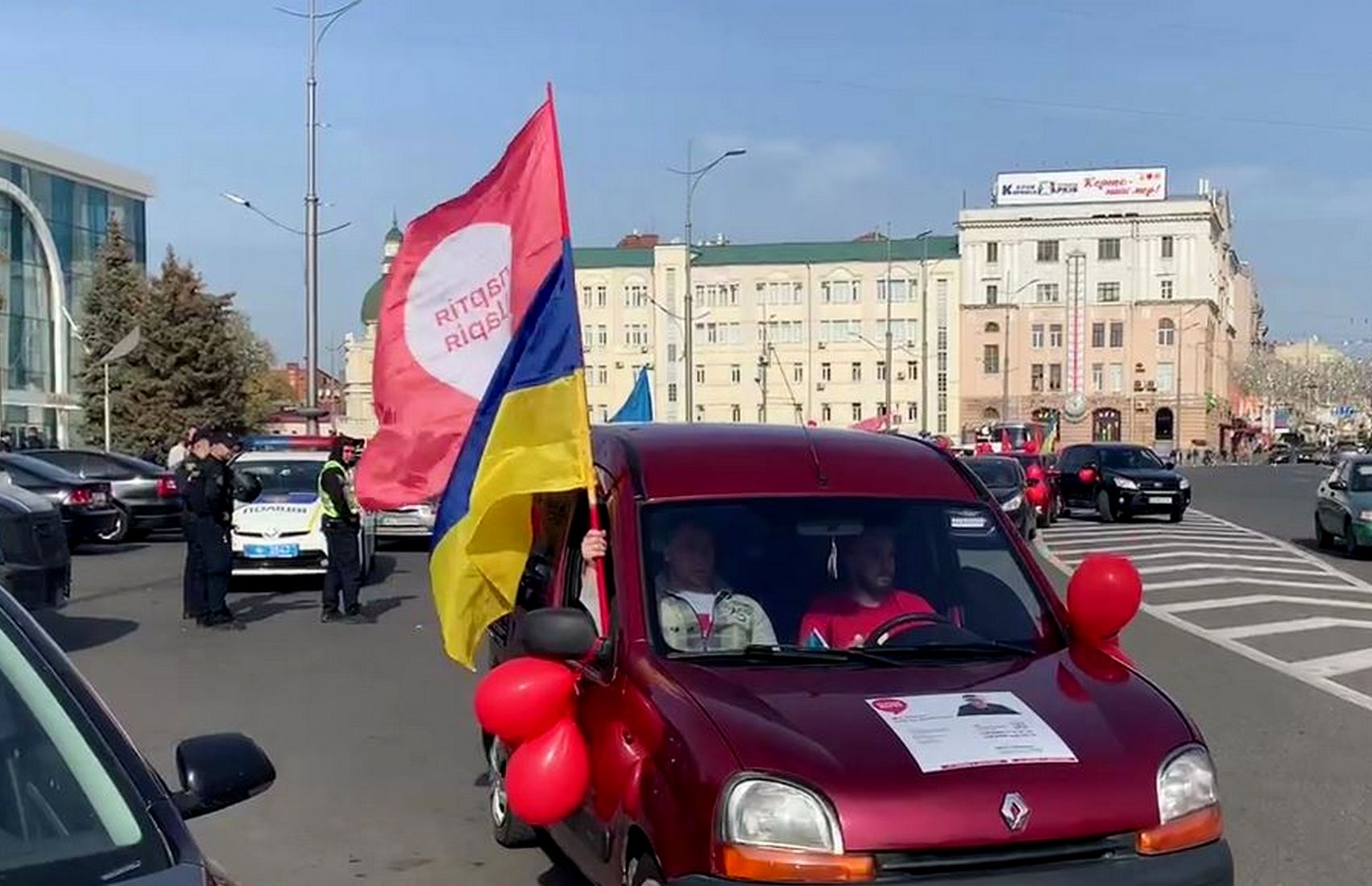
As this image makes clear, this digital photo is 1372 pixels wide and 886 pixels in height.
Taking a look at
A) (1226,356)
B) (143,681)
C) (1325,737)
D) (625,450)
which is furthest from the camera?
(1226,356)

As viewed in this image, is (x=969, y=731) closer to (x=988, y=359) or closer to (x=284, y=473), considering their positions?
(x=284, y=473)

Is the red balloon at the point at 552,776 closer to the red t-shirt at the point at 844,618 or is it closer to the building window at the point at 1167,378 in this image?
the red t-shirt at the point at 844,618

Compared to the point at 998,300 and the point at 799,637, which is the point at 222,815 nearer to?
the point at 799,637

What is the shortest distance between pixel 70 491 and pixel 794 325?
300ft

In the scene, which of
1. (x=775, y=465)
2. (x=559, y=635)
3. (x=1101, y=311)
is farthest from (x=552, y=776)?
(x=1101, y=311)

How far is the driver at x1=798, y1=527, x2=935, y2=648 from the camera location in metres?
5.43

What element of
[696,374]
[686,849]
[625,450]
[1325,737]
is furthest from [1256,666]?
[696,374]

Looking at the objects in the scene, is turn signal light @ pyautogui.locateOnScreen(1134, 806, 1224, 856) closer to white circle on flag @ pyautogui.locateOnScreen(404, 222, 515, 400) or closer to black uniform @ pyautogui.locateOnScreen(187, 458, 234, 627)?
white circle on flag @ pyautogui.locateOnScreen(404, 222, 515, 400)

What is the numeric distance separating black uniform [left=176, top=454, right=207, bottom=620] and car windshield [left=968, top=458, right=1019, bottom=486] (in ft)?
49.1

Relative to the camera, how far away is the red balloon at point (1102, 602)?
5629 mm

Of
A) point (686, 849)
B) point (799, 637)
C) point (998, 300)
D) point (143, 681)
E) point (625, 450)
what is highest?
point (998, 300)

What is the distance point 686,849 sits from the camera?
4316mm

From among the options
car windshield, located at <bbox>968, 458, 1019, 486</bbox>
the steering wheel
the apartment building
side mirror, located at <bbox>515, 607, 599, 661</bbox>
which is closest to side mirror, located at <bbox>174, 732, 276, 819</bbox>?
side mirror, located at <bbox>515, 607, 599, 661</bbox>

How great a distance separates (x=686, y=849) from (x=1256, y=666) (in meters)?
9.29
